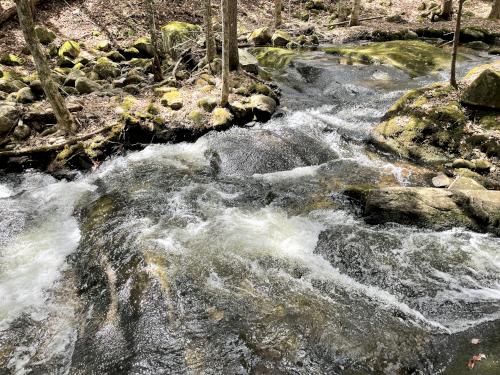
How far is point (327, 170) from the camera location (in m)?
9.42

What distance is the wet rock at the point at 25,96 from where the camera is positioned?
462 inches

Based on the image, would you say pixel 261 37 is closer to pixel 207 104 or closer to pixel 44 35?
pixel 44 35

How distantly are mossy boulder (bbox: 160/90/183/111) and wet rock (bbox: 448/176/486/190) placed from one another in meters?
8.40

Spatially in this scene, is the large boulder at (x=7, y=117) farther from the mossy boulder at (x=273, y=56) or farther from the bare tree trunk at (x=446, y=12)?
the bare tree trunk at (x=446, y=12)

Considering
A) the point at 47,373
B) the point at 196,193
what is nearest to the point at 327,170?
the point at 196,193

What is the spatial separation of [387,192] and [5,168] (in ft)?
33.0

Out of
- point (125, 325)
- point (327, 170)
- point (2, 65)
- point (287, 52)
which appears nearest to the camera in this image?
point (125, 325)

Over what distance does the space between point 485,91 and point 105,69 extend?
13.8 metres

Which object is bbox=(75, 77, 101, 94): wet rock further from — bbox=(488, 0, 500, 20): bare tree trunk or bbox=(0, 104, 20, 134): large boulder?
bbox=(488, 0, 500, 20): bare tree trunk

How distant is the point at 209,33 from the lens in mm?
14148

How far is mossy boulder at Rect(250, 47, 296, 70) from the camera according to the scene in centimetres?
1800

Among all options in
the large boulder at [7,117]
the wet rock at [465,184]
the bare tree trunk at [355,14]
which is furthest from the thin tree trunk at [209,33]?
the bare tree trunk at [355,14]

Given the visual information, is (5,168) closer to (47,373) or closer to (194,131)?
(194,131)

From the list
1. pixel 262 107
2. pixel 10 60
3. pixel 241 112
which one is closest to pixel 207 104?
pixel 241 112
